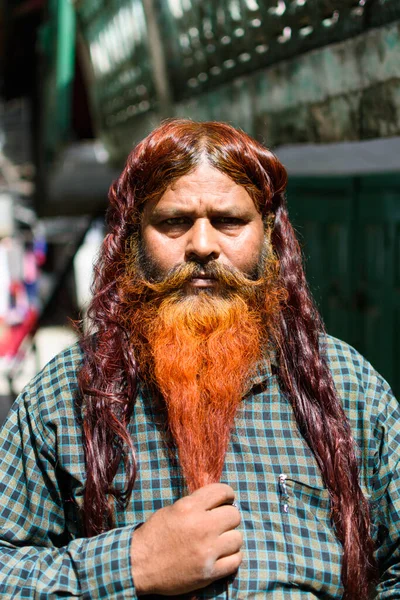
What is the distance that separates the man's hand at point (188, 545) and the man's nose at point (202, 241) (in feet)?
1.79

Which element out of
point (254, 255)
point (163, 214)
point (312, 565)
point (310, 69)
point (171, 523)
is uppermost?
point (310, 69)

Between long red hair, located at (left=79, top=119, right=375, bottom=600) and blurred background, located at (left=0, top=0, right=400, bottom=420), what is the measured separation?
0.27 metres

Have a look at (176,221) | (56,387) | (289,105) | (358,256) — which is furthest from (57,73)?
(56,387)

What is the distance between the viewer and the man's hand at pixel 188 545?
56.0 inches

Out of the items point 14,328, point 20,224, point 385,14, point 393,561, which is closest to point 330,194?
point 385,14

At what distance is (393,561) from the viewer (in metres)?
1.65

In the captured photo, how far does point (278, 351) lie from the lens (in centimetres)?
180

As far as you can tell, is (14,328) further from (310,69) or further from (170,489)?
(170,489)

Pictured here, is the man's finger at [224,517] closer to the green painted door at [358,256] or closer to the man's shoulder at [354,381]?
the man's shoulder at [354,381]

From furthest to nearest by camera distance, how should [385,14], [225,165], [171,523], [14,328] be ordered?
1. [14,328]
2. [385,14]
3. [225,165]
4. [171,523]

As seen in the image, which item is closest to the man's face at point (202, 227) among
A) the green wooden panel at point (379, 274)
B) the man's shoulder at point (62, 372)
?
the man's shoulder at point (62, 372)

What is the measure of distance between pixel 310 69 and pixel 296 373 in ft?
4.63

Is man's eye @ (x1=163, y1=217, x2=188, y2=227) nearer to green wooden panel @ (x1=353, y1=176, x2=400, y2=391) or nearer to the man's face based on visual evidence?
the man's face

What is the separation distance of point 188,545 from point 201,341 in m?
0.53
